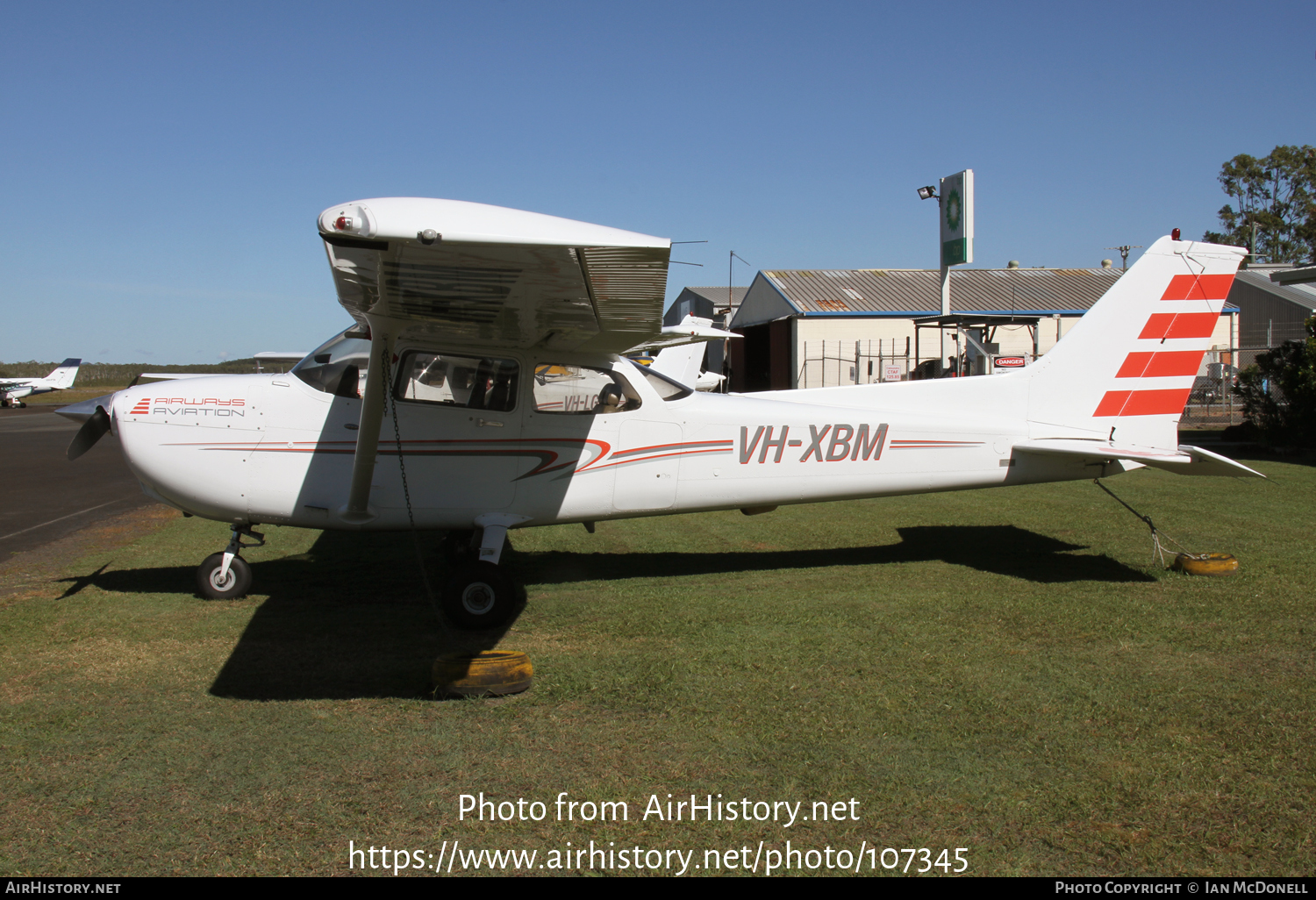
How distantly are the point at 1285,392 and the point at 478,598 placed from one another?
1575cm

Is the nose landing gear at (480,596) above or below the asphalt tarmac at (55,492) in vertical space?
above

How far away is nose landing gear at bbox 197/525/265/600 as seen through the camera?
19.5 ft

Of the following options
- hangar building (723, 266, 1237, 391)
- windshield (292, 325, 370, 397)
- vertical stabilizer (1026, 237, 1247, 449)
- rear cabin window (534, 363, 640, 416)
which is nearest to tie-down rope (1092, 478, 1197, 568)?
vertical stabilizer (1026, 237, 1247, 449)

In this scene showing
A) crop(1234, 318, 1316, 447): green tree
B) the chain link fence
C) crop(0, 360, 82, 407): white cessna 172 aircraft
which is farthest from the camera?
crop(0, 360, 82, 407): white cessna 172 aircraft

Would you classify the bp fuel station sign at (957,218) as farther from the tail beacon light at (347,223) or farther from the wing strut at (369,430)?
the tail beacon light at (347,223)

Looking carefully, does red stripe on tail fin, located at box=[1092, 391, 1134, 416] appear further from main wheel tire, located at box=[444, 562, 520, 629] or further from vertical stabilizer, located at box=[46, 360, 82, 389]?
vertical stabilizer, located at box=[46, 360, 82, 389]

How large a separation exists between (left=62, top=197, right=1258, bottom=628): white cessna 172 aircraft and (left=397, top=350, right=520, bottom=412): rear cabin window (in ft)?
0.04

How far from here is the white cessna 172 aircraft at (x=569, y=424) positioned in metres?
5.30

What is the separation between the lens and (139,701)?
407cm

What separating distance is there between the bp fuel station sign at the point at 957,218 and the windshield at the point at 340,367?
57.1 feet

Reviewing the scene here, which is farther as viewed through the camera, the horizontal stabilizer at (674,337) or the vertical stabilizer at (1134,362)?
the vertical stabilizer at (1134,362)

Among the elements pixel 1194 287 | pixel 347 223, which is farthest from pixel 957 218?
pixel 347 223

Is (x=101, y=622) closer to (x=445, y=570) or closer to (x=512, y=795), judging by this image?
(x=445, y=570)

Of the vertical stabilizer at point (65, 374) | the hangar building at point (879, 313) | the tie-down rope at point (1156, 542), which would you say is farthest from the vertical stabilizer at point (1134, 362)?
the vertical stabilizer at point (65, 374)
